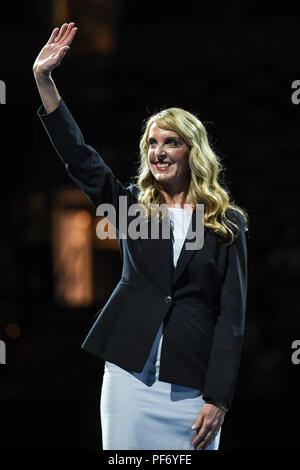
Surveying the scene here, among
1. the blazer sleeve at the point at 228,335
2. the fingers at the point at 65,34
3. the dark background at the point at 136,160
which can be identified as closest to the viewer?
the blazer sleeve at the point at 228,335

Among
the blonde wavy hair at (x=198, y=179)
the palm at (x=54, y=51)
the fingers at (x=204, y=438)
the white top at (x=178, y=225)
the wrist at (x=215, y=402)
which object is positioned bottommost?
the fingers at (x=204, y=438)

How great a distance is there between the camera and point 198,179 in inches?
→ 84.7

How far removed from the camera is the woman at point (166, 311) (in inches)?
78.6

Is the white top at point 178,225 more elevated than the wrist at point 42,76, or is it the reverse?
the wrist at point 42,76

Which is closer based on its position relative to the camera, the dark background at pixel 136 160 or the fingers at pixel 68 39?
the fingers at pixel 68 39

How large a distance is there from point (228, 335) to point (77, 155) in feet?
2.24

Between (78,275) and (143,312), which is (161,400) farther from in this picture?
(78,275)

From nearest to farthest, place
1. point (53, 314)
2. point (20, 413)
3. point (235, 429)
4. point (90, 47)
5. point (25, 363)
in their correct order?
point (235, 429)
point (20, 413)
point (25, 363)
point (53, 314)
point (90, 47)

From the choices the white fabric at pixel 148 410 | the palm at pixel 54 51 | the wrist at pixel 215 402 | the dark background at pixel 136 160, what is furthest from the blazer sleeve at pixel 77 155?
the dark background at pixel 136 160

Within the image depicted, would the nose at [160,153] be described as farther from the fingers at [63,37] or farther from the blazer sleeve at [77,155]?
the fingers at [63,37]

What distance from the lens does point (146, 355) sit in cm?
199

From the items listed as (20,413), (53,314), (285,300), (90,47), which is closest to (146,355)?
(20,413)

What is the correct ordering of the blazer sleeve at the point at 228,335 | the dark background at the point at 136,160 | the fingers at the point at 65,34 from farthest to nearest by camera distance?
the dark background at the point at 136,160
the fingers at the point at 65,34
the blazer sleeve at the point at 228,335

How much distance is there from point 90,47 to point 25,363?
5488mm
